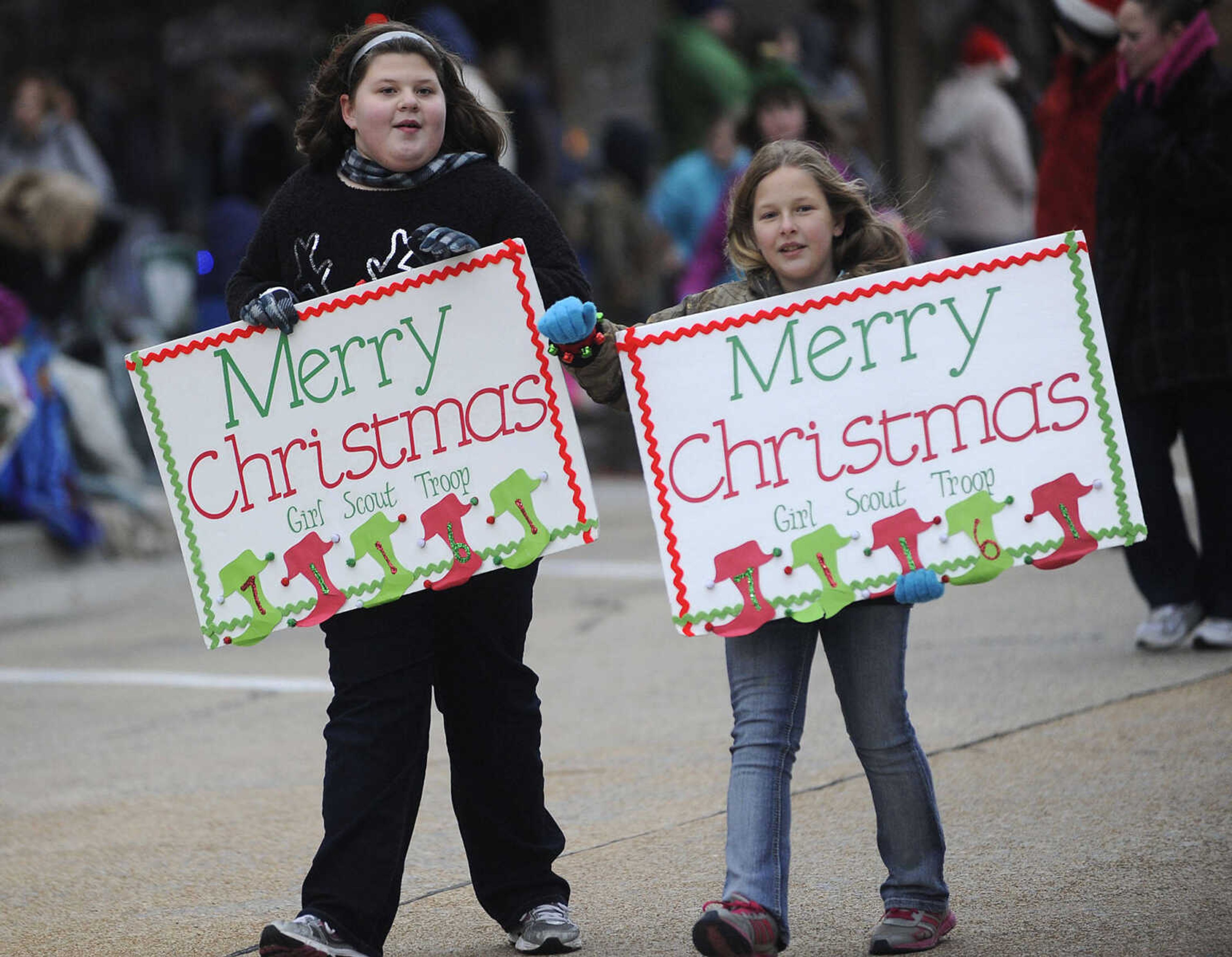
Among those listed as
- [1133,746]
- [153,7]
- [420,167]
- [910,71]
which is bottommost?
[1133,746]

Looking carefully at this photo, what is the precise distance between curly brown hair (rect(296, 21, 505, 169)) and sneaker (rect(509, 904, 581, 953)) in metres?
1.60

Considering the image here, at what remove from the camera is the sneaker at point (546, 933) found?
382cm

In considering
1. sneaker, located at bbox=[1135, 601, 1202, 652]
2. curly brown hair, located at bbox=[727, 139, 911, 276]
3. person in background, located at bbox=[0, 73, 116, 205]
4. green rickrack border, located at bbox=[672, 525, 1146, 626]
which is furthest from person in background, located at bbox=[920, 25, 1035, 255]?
green rickrack border, located at bbox=[672, 525, 1146, 626]

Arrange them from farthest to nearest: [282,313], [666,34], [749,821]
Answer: [666,34] < [282,313] < [749,821]

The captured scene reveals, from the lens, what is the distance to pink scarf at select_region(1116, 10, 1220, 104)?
5836 millimetres

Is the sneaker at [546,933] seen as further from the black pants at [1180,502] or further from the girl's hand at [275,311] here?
the black pants at [1180,502]

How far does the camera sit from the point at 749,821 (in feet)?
11.7

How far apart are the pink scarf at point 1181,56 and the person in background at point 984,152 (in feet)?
15.6

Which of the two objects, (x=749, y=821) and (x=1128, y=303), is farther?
(x=1128, y=303)

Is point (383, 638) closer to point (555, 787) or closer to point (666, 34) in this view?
point (555, 787)

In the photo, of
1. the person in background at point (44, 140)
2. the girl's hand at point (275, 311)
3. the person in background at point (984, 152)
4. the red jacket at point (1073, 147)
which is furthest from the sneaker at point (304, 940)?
the person in background at point (44, 140)

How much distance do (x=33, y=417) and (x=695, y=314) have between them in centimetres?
639

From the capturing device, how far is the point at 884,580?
3.61m

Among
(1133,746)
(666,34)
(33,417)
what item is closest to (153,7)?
(666,34)
